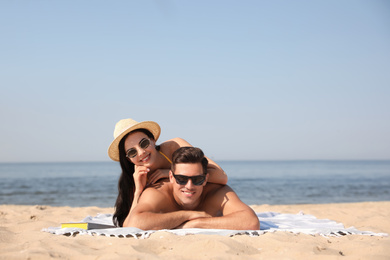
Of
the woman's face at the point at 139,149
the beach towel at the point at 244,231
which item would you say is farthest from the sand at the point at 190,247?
the woman's face at the point at 139,149

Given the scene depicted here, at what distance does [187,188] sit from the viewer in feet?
14.8

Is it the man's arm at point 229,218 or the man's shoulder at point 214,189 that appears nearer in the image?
the man's arm at point 229,218

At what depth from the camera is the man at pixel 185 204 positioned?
4.38 metres

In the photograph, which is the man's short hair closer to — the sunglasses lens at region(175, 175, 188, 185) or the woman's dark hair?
the sunglasses lens at region(175, 175, 188, 185)

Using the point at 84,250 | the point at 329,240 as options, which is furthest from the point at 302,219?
the point at 84,250

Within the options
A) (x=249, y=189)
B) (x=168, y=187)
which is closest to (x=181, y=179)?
(x=168, y=187)

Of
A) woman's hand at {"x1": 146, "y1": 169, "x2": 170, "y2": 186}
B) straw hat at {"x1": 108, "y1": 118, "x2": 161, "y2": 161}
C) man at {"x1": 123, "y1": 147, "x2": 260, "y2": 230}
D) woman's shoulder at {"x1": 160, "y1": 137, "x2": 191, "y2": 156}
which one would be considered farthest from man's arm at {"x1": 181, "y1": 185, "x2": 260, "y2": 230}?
straw hat at {"x1": 108, "y1": 118, "x2": 161, "y2": 161}

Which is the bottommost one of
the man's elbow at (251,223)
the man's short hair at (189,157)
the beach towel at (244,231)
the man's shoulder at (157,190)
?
the beach towel at (244,231)

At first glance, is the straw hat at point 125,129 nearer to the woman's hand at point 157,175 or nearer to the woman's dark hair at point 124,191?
the woman's dark hair at point 124,191

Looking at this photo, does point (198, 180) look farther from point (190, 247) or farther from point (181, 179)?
point (190, 247)

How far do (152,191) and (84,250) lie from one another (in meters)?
1.27

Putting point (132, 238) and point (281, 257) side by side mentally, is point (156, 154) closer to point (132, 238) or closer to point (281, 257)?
point (132, 238)

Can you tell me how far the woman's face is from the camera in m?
4.79

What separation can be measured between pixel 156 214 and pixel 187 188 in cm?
50
